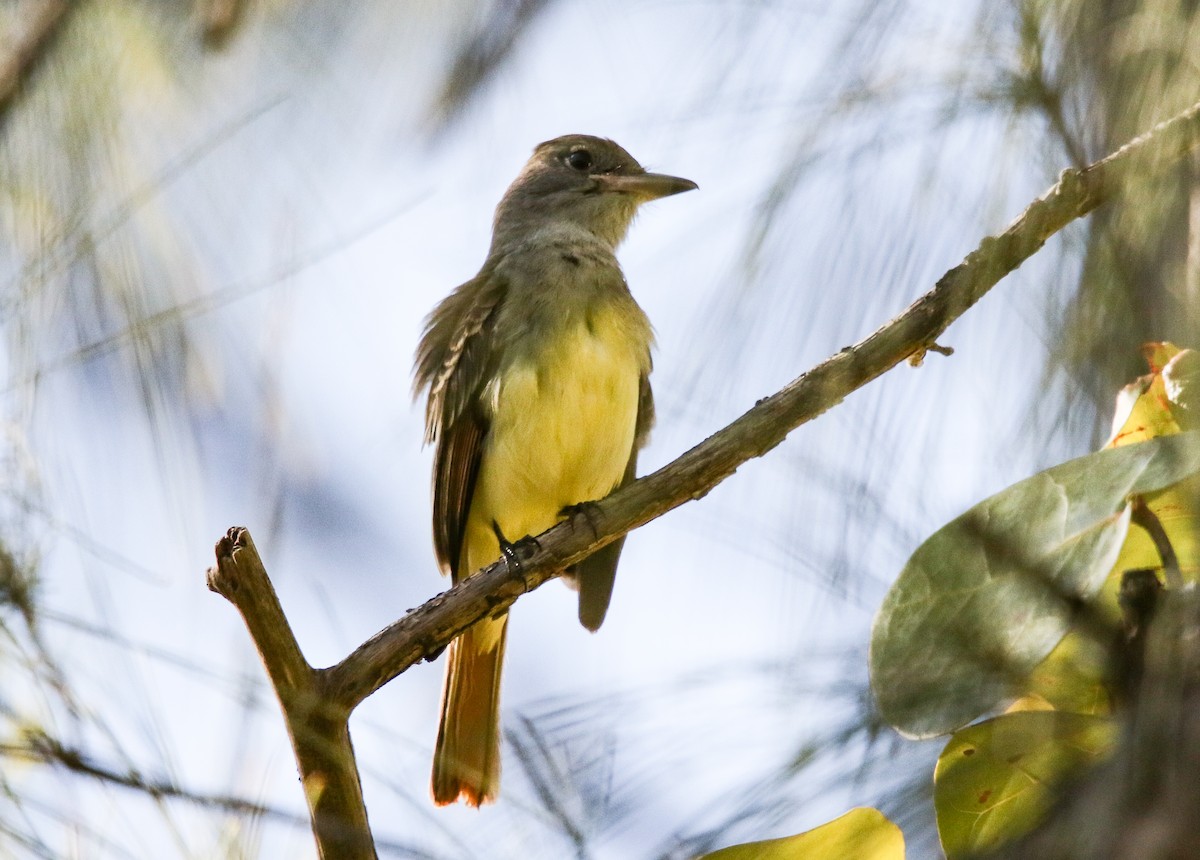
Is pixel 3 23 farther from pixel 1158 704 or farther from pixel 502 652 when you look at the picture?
pixel 502 652

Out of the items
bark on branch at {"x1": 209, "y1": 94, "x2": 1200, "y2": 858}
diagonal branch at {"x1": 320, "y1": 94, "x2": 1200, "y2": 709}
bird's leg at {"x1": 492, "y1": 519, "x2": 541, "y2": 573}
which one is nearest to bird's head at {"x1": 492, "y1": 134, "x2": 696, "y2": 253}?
bird's leg at {"x1": 492, "y1": 519, "x2": 541, "y2": 573}

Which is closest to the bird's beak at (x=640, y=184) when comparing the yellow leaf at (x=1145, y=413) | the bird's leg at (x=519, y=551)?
the bird's leg at (x=519, y=551)

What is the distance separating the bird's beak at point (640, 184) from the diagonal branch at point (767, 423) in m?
1.48

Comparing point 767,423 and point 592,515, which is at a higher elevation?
point 592,515

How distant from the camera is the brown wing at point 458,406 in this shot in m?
3.76

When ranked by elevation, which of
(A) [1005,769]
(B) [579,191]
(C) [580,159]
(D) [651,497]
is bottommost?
(A) [1005,769]

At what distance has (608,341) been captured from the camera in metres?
3.66

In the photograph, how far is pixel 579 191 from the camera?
4477 mm

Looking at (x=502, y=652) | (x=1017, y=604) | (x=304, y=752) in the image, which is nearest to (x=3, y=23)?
(x=304, y=752)

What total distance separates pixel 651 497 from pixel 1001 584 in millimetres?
1309

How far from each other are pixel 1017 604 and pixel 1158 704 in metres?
0.33

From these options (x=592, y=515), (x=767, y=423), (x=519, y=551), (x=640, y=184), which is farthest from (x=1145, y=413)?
(x=640, y=184)

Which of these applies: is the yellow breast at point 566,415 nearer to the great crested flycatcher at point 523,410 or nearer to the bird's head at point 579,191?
the great crested flycatcher at point 523,410

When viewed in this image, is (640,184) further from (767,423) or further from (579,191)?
(767,423)
